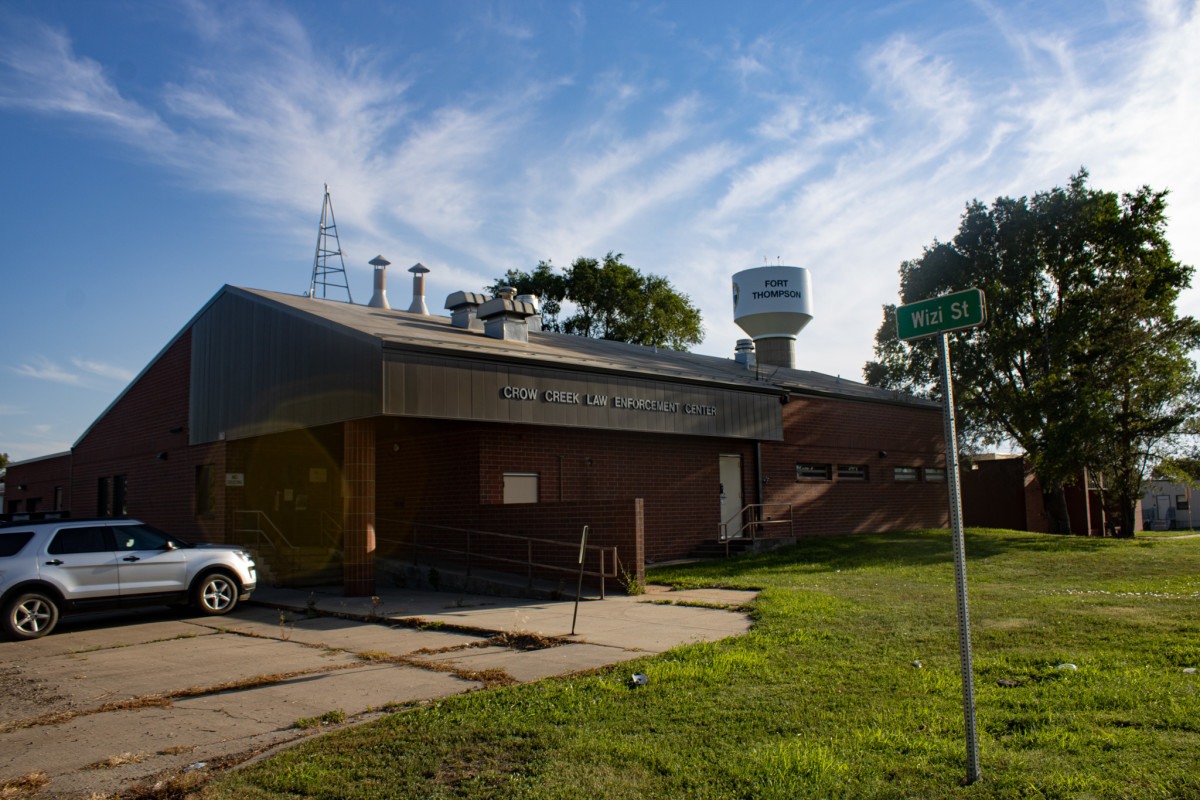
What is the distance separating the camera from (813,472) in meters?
25.2

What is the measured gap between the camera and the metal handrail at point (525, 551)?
14171 millimetres

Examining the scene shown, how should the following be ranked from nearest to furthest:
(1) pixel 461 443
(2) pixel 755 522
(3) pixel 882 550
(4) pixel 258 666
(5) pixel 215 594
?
(4) pixel 258 666 < (5) pixel 215 594 < (1) pixel 461 443 < (3) pixel 882 550 < (2) pixel 755 522

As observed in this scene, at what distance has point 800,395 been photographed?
81.4 feet

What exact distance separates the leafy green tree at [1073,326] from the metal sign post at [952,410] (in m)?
23.3

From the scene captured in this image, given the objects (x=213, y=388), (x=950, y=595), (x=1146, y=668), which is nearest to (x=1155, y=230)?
(x=950, y=595)

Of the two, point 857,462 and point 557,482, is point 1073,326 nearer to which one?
point 857,462

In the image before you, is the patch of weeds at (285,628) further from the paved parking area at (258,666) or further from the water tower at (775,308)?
the water tower at (775,308)

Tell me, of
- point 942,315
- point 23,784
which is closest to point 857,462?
point 942,315

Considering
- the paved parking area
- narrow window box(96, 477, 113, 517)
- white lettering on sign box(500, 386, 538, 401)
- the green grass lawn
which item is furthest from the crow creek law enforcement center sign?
narrow window box(96, 477, 113, 517)

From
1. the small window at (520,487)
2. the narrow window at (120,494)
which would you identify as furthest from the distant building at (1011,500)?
the narrow window at (120,494)

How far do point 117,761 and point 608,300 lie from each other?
151ft

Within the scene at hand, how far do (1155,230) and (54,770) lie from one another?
32.3 metres

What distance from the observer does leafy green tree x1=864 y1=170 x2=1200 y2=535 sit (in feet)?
88.8

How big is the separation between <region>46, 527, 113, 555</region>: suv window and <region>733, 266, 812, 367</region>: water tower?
2458cm
